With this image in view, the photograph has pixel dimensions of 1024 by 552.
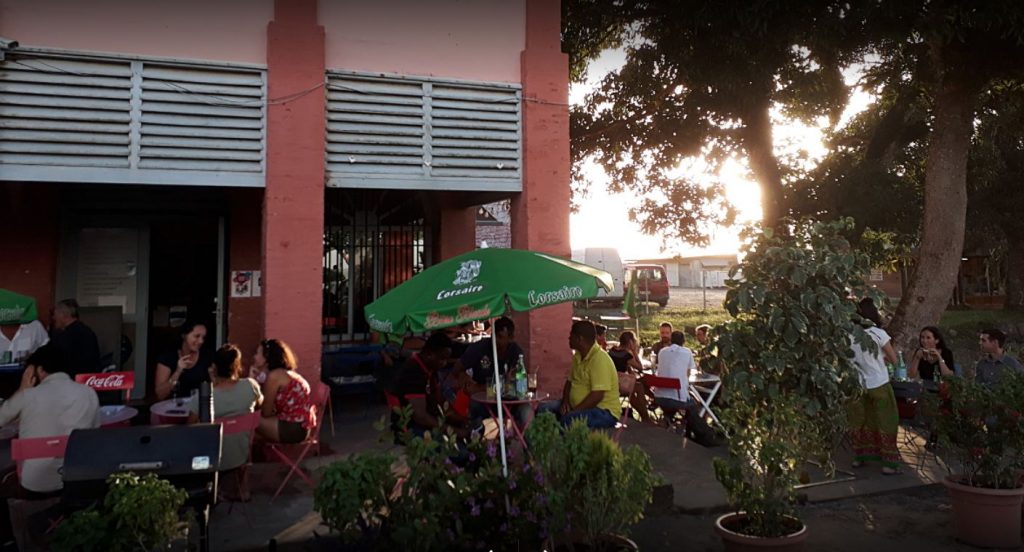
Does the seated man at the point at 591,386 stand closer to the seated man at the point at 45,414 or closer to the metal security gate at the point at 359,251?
the seated man at the point at 45,414

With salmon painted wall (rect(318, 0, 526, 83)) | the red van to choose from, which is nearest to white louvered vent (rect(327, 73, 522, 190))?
salmon painted wall (rect(318, 0, 526, 83))

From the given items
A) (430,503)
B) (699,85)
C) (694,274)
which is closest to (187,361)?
(430,503)

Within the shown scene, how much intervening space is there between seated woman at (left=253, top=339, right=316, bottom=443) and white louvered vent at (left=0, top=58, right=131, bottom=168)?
2776mm

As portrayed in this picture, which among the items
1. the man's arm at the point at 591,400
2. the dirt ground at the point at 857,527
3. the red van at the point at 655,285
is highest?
the red van at the point at 655,285

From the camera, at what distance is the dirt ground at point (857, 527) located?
4.72 meters

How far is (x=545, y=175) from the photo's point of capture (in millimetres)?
7691

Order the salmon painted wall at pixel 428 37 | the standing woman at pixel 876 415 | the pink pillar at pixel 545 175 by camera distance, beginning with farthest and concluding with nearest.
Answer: the pink pillar at pixel 545 175, the salmon painted wall at pixel 428 37, the standing woman at pixel 876 415

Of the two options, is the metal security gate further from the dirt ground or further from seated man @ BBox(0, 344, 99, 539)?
the dirt ground

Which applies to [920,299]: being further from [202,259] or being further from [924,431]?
[202,259]

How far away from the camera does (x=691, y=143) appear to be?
14.4 meters

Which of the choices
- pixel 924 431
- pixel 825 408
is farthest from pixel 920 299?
pixel 825 408

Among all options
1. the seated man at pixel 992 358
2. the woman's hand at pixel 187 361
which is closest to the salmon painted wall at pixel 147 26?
the woman's hand at pixel 187 361

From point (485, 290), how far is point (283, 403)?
8.15ft

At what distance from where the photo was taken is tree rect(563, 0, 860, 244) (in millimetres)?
10008
